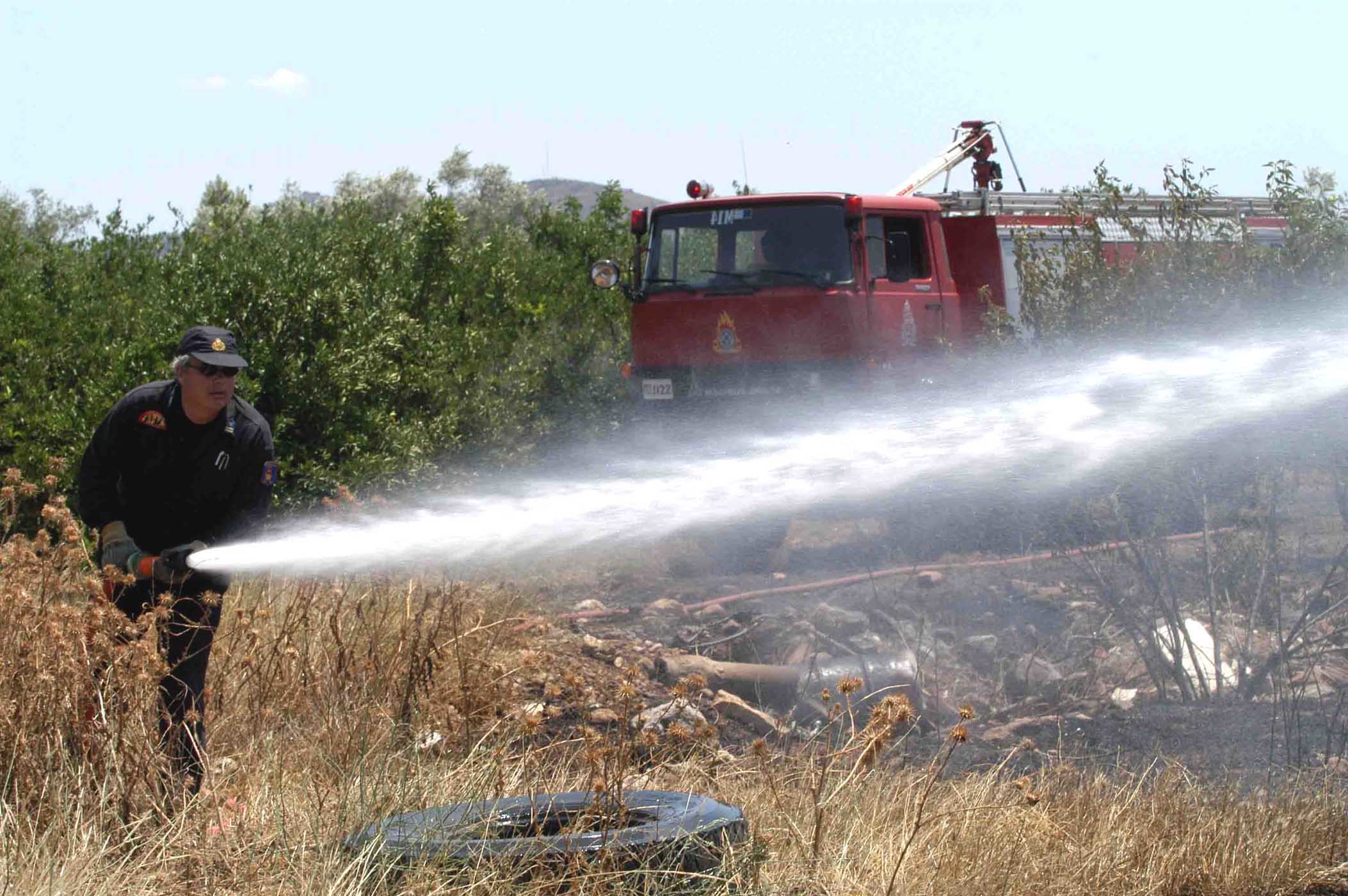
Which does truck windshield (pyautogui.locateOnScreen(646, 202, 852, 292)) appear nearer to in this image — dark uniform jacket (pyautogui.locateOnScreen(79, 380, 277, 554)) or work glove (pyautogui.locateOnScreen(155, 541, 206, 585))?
dark uniform jacket (pyautogui.locateOnScreen(79, 380, 277, 554))

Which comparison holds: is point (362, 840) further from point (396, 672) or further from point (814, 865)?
point (396, 672)

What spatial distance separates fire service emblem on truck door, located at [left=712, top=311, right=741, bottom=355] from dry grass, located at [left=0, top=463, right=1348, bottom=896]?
15.3ft

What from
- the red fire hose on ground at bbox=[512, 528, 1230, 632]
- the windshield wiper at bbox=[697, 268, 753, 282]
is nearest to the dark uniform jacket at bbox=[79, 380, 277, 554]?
the red fire hose on ground at bbox=[512, 528, 1230, 632]

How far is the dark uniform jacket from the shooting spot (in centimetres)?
459

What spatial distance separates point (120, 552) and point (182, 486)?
0.34 metres

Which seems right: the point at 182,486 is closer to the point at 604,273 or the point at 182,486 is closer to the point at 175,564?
the point at 175,564

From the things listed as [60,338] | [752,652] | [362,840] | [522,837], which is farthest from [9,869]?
[60,338]

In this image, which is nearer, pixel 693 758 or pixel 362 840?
pixel 362 840

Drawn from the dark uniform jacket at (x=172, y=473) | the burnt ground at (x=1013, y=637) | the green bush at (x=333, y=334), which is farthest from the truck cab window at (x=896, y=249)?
the dark uniform jacket at (x=172, y=473)

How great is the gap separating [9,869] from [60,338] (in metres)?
7.76

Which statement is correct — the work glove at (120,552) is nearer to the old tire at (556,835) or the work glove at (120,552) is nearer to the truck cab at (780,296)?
the old tire at (556,835)

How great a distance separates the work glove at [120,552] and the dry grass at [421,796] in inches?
4.4

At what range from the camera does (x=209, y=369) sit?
4473 millimetres

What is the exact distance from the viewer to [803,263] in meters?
9.58
